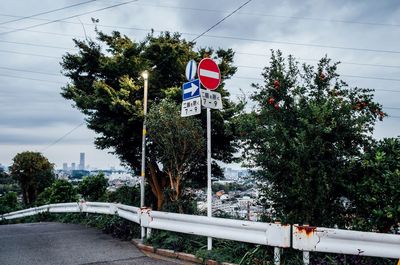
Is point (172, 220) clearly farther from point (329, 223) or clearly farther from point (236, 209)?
point (329, 223)

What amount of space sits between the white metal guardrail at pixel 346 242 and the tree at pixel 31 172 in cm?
2901

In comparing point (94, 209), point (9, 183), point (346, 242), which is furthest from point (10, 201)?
point (9, 183)

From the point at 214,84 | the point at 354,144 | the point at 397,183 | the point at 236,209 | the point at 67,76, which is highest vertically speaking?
the point at 67,76

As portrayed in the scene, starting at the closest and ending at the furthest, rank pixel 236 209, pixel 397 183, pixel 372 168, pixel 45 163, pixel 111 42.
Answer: pixel 397 183 < pixel 372 168 < pixel 236 209 < pixel 111 42 < pixel 45 163

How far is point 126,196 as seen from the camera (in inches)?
540

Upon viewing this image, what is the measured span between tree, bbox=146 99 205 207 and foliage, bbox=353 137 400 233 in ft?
13.4

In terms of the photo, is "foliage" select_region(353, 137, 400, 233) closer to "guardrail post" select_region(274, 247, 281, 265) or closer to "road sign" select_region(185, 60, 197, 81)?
"guardrail post" select_region(274, 247, 281, 265)

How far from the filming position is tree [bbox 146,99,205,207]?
26.9 feet

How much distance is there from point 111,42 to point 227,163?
23.5 ft

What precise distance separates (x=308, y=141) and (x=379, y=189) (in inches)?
52.3

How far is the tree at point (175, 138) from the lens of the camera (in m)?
8.19

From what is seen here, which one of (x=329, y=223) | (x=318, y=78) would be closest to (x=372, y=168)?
(x=329, y=223)

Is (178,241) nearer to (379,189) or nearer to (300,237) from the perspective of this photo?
(300,237)

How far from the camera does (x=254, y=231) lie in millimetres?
5129
